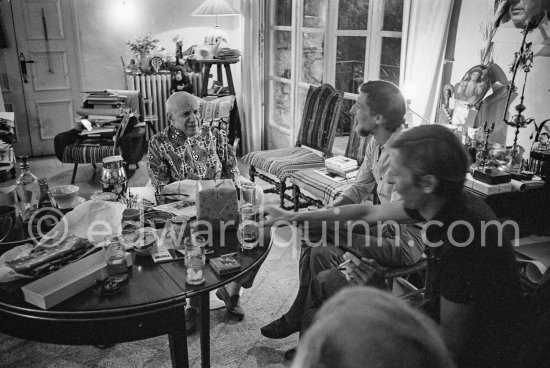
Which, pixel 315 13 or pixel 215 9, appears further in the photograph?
pixel 215 9

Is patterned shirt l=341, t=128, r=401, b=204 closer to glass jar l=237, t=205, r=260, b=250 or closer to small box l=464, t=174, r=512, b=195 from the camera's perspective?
small box l=464, t=174, r=512, b=195

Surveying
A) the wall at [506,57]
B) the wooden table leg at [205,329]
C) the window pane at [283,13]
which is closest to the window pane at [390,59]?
the wall at [506,57]

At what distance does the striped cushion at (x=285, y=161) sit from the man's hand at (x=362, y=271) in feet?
5.69

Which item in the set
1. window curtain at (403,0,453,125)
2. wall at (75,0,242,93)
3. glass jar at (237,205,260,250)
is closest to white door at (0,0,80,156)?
wall at (75,0,242,93)

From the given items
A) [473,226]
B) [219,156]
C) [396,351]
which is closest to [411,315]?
[396,351]

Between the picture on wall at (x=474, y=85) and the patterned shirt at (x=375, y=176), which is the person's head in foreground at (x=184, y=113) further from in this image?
the picture on wall at (x=474, y=85)

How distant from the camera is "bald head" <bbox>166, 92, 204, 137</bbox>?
8.75 ft

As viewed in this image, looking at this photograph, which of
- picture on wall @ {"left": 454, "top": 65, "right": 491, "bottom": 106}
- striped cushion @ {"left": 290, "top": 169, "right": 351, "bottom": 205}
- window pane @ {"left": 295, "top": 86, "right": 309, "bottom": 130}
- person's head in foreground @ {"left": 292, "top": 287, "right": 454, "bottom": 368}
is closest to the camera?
person's head in foreground @ {"left": 292, "top": 287, "right": 454, "bottom": 368}

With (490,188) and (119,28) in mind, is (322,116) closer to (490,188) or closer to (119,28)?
(490,188)

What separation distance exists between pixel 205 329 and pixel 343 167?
1671mm

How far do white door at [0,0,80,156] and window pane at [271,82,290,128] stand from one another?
2208 mm

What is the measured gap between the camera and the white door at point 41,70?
5.14m

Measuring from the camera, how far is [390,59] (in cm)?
380

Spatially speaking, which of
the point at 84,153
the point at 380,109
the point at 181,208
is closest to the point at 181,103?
the point at 181,208
